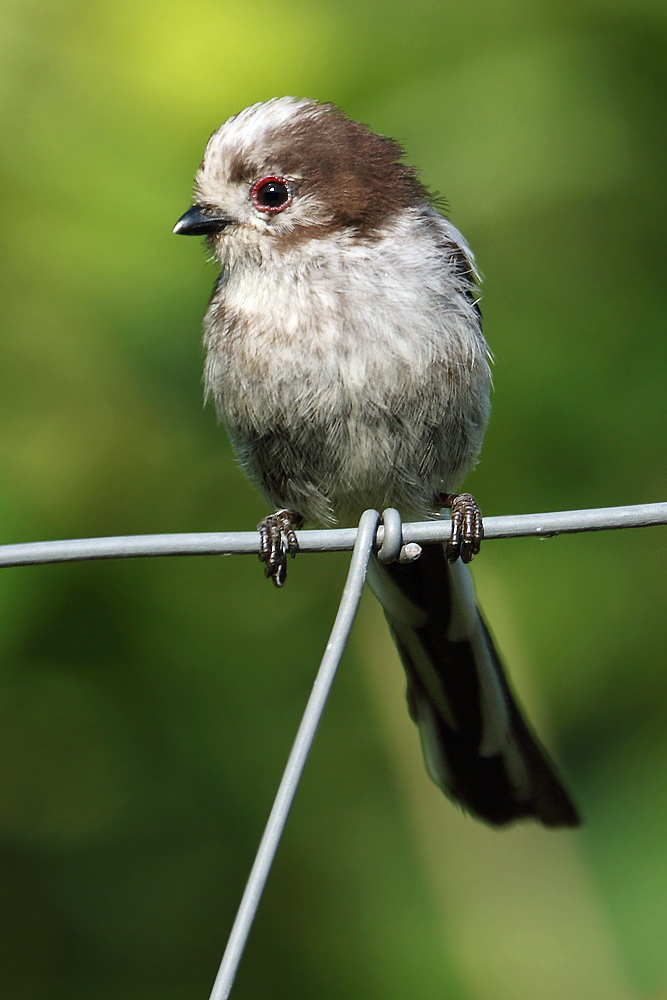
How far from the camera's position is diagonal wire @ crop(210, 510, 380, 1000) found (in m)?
1.13

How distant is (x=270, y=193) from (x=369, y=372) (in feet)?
1.78

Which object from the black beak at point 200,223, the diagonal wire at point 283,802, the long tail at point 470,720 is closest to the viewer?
the diagonal wire at point 283,802

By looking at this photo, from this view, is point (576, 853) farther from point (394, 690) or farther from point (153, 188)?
point (153, 188)

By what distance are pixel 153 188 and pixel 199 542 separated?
5.31ft

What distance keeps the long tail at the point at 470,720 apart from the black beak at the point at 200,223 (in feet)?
3.15

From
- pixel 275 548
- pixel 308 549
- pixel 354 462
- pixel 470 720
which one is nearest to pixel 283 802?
pixel 308 549

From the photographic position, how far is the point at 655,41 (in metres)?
2.93

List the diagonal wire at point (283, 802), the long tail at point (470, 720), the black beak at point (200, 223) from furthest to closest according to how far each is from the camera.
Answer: the black beak at point (200, 223) → the long tail at point (470, 720) → the diagonal wire at point (283, 802)

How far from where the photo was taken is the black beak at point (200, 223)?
2488mm

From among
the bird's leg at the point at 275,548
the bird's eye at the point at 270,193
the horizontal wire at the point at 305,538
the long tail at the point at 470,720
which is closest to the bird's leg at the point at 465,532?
the long tail at the point at 470,720

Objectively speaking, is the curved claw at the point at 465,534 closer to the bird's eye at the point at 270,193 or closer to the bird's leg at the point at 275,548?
the bird's leg at the point at 275,548

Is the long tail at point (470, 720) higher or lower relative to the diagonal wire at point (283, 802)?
higher

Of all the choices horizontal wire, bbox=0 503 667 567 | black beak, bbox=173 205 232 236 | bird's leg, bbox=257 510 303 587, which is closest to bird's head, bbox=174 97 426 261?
black beak, bbox=173 205 232 236

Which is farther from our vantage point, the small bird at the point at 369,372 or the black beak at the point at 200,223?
the black beak at the point at 200,223
